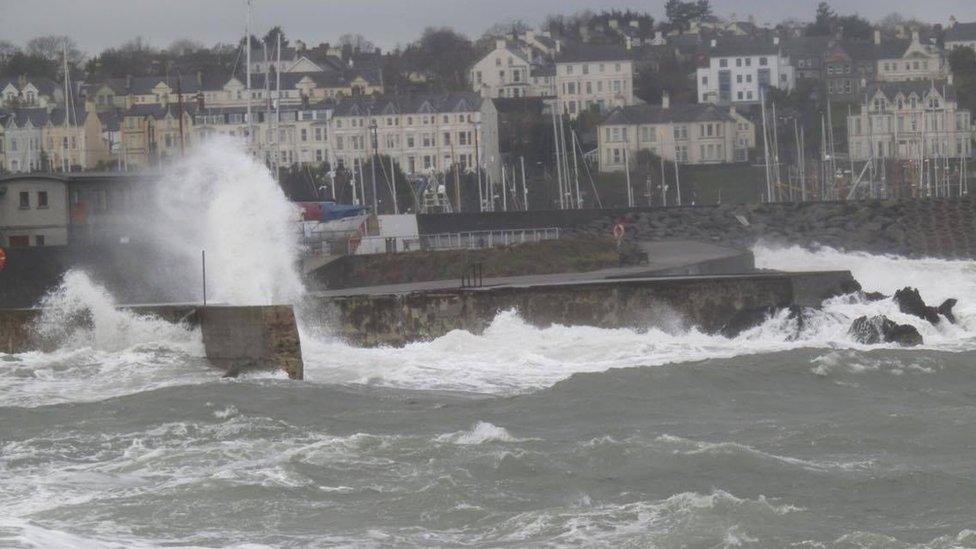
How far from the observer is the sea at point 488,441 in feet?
54.2

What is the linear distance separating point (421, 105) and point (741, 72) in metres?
40.3

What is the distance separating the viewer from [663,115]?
371 ft

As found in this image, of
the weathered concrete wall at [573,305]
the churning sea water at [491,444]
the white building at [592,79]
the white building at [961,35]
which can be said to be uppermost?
the white building at [961,35]

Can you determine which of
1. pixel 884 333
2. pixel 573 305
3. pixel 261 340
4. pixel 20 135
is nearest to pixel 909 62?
pixel 20 135

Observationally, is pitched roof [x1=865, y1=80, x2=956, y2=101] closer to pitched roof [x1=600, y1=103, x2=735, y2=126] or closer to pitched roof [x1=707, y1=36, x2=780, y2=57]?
pitched roof [x1=600, y1=103, x2=735, y2=126]

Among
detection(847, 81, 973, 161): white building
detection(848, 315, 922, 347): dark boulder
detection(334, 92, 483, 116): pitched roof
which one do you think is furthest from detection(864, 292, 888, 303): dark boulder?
detection(334, 92, 483, 116): pitched roof

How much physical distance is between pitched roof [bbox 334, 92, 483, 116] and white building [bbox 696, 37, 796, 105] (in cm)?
3330

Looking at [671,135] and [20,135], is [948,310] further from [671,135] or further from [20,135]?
[671,135]

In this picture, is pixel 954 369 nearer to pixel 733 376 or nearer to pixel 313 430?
pixel 733 376

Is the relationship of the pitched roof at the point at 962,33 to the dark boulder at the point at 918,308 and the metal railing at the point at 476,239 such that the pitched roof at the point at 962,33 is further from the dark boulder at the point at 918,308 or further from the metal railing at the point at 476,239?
the dark boulder at the point at 918,308

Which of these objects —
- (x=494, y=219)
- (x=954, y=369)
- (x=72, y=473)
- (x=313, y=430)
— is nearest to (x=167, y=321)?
(x=313, y=430)

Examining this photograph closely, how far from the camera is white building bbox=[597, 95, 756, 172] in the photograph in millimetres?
110188

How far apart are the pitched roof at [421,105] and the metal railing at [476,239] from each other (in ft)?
176

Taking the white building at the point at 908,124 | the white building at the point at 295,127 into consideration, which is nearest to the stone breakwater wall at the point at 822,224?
the white building at the point at 908,124
